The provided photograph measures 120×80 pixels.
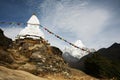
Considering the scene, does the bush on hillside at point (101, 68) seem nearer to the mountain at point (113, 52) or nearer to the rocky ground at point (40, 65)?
the rocky ground at point (40, 65)

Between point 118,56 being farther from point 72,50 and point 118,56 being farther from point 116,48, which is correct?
point 72,50

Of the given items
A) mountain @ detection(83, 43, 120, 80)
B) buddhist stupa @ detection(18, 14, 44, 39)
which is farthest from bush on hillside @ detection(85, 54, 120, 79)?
buddhist stupa @ detection(18, 14, 44, 39)

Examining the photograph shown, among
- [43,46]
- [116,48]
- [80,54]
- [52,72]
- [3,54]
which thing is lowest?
[52,72]

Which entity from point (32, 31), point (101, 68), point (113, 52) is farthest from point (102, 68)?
point (113, 52)

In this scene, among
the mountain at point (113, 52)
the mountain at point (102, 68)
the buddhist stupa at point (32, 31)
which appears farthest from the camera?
the mountain at point (113, 52)

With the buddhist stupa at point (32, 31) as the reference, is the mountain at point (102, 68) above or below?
below

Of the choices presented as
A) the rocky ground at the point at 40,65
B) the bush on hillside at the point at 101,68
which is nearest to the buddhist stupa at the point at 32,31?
the rocky ground at the point at 40,65

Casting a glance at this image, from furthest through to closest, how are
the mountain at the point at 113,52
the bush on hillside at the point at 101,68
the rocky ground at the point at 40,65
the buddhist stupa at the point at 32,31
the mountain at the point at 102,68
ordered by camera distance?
the mountain at the point at 113,52
the buddhist stupa at the point at 32,31
the bush on hillside at the point at 101,68
the mountain at the point at 102,68
the rocky ground at the point at 40,65

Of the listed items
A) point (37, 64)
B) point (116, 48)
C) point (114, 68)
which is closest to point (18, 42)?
point (37, 64)

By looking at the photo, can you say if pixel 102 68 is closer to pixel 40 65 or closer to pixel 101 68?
pixel 101 68

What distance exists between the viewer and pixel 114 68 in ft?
121

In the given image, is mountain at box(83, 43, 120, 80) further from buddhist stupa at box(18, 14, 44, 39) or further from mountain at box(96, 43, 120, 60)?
mountain at box(96, 43, 120, 60)

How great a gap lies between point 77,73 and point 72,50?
13432 centimetres

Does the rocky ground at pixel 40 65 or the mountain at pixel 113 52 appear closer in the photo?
the rocky ground at pixel 40 65
